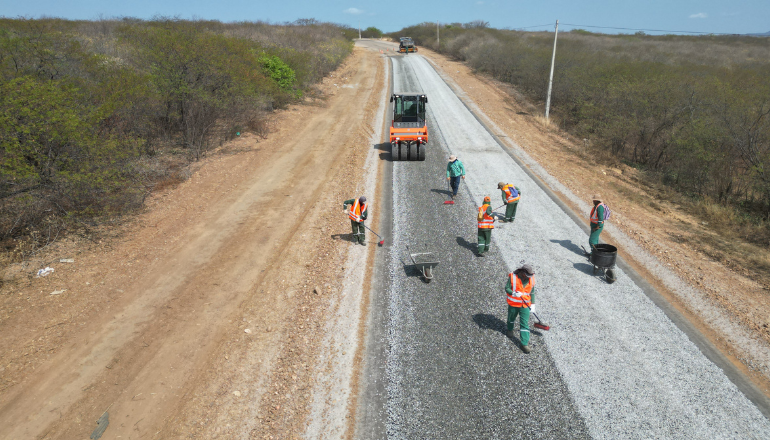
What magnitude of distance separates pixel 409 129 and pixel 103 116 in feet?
36.1

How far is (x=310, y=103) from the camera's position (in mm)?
27453

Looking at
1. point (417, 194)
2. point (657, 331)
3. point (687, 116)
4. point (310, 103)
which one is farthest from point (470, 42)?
point (657, 331)

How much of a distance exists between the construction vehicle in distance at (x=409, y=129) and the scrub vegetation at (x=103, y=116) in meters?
7.30

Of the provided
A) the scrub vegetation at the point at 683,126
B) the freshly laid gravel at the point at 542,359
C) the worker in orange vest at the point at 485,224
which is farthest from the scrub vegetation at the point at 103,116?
the scrub vegetation at the point at 683,126

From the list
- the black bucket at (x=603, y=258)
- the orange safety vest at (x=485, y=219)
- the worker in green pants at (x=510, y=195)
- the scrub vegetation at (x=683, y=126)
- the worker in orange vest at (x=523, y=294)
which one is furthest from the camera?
the scrub vegetation at (x=683, y=126)

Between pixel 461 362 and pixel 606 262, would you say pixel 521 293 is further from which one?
pixel 606 262

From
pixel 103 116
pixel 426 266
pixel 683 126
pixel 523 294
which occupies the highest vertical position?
pixel 103 116

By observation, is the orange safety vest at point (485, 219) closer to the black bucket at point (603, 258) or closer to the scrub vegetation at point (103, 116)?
the black bucket at point (603, 258)

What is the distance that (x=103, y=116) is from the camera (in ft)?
39.2

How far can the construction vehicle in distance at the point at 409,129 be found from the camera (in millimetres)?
17078

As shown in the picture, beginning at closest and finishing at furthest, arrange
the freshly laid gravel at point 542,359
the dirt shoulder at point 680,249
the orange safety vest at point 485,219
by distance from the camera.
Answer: the freshly laid gravel at point 542,359 → the dirt shoulder at point 680,249 → the orange safety vest at point 485,219

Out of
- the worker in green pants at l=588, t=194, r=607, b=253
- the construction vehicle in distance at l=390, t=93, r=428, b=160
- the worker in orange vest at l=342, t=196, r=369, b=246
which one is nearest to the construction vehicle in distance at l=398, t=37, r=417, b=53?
the construction vehicle in distance at l=390, t=93, r=428, b=160

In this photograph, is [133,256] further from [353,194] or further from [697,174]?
[697,174]

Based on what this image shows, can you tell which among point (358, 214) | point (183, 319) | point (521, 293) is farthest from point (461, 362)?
point (183, 319)
